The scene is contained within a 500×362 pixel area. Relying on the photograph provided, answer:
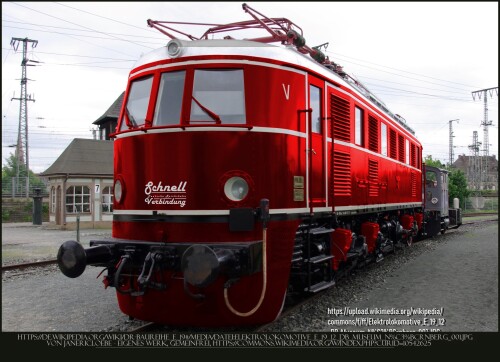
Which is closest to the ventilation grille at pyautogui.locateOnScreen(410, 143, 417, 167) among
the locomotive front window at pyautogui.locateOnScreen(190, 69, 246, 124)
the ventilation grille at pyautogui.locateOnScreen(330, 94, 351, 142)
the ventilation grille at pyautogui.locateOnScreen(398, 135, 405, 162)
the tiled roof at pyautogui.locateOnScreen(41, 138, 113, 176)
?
the ventilation grille at pyautogui.locateOnScreen(398, 135, 405, 162)

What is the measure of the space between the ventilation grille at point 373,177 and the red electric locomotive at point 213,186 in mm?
2961

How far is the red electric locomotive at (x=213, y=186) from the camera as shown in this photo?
541cm

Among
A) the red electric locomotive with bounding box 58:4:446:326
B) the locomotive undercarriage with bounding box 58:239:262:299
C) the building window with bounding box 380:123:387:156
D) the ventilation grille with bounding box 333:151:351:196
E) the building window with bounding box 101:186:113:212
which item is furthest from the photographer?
the building window with bounding box 101:186:113:212

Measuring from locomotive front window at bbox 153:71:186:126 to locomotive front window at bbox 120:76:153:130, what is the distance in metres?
0.28

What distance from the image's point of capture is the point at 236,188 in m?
5.55

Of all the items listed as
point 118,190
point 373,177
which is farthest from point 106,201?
point 118,190

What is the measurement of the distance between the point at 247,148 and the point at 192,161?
69 centimetres

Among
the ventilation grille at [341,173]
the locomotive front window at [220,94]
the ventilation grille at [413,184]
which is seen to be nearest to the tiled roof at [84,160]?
the ventilation grille at [413,184]

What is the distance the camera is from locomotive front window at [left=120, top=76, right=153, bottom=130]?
20.2ft

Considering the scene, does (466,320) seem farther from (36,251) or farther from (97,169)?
(97,169)

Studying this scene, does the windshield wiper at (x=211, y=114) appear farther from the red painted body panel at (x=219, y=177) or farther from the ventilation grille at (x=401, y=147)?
the ventilation grille at (x=401, y=147)

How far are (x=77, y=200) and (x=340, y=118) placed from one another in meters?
22.1

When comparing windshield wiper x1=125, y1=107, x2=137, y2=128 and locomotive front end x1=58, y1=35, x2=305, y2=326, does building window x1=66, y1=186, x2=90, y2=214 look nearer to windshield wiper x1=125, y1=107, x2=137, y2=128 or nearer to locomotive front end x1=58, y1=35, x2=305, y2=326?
windshield wiper x1=125, y1=107, x2=137, y2=128

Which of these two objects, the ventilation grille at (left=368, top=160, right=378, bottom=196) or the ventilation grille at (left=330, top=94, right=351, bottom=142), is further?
the ventilation grille at (left=368, top=160, right=378, bottom=196)
